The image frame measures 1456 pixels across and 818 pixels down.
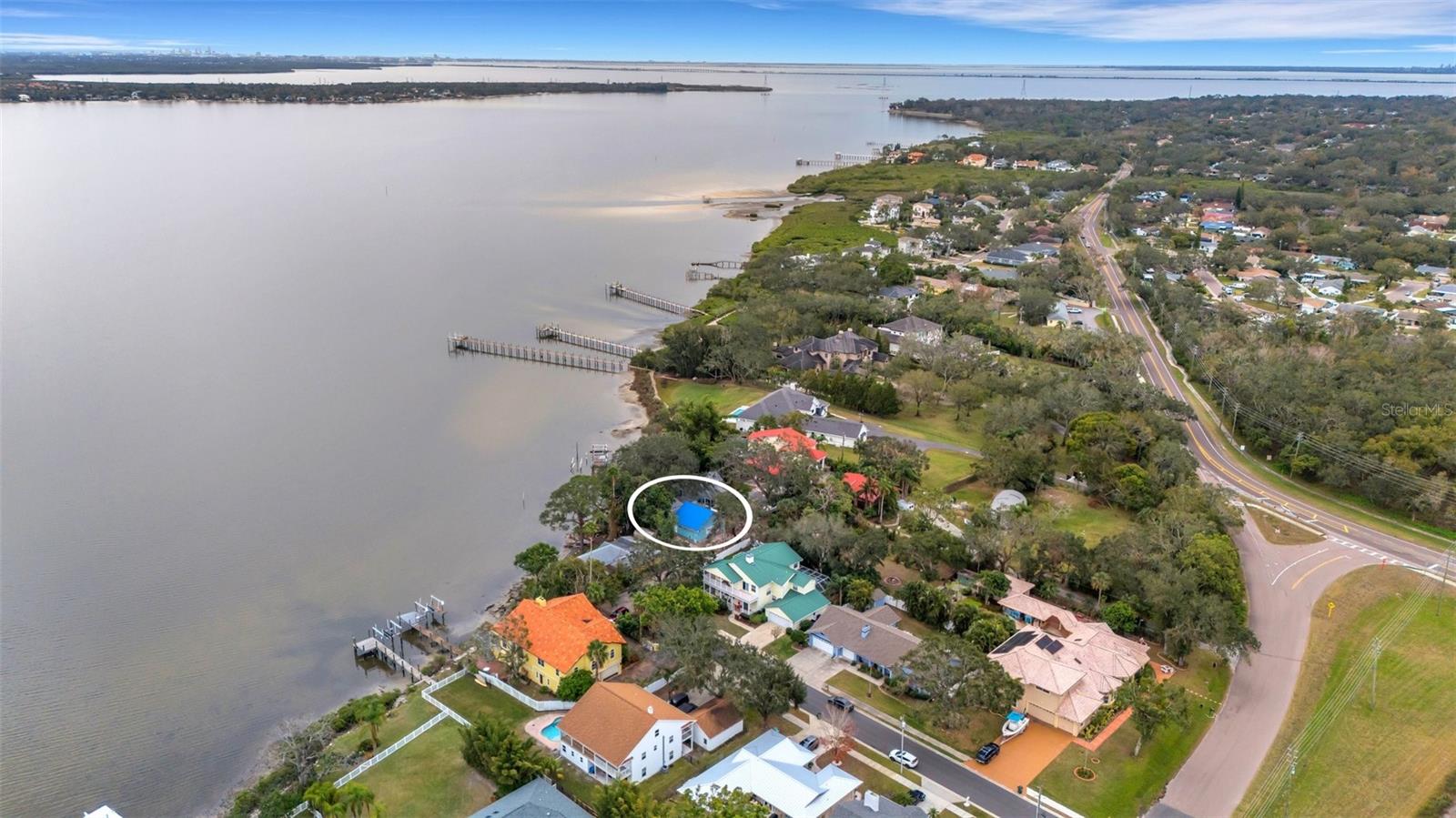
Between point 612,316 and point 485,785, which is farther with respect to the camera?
point 612,316

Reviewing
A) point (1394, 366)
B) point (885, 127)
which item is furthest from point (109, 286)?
point (885, 127)

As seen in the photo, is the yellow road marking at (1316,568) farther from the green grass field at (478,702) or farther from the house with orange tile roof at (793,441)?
the green grass field at (478,702)

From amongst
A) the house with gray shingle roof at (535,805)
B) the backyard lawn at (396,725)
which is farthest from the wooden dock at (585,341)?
the house with gray shingle roof at (535,805)

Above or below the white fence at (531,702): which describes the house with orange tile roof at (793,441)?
above

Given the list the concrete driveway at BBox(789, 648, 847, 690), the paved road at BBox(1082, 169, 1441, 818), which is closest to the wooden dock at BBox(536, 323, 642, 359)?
the concrete driveway at BBox(789, 648, 847, 690)

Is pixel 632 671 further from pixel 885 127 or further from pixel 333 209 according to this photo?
pixel 885 127

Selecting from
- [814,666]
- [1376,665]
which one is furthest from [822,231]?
[1376,665]

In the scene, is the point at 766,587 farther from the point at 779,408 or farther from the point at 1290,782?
the point at 779,408

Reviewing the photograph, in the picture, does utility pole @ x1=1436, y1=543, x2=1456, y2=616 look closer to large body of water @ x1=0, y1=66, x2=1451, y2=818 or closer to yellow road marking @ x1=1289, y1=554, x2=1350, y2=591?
yellow road marking @ x1=1289, y1=554, x2=1350, y2=591
